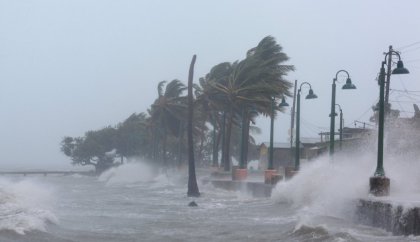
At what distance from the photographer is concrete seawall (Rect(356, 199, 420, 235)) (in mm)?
13641

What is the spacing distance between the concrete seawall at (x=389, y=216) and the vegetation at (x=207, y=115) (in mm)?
22552

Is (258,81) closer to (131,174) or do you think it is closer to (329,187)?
(329,187)

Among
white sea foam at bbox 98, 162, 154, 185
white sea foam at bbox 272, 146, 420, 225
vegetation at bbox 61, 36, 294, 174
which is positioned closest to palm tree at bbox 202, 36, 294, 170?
vegetation at bbox 61, 36, 294, 174

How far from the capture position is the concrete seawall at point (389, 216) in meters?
13.6

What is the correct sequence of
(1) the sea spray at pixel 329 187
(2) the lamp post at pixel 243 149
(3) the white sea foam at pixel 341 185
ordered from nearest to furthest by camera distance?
(3) the white sea foam at pixel 341 185, (1) the sea spray at pixel 329 187, (2) the lamp post at pixel 243 149

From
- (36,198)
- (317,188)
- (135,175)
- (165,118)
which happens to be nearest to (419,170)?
(317,188)

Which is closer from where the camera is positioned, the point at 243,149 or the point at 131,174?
the point at 243,149

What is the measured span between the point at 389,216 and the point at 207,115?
48.0 meters

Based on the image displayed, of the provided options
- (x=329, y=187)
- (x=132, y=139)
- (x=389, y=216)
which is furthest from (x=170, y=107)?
(x=389, y=216)

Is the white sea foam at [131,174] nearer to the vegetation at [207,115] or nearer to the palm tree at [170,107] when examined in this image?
the vegetation at [207,115]

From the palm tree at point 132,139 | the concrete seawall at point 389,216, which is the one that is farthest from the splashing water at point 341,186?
the palm tree at point 132,139

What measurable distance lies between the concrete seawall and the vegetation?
22.6m

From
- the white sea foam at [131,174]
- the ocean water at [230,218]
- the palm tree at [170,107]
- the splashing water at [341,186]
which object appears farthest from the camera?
the white sea foam at [131,174]

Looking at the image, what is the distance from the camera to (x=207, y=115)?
207 ft
